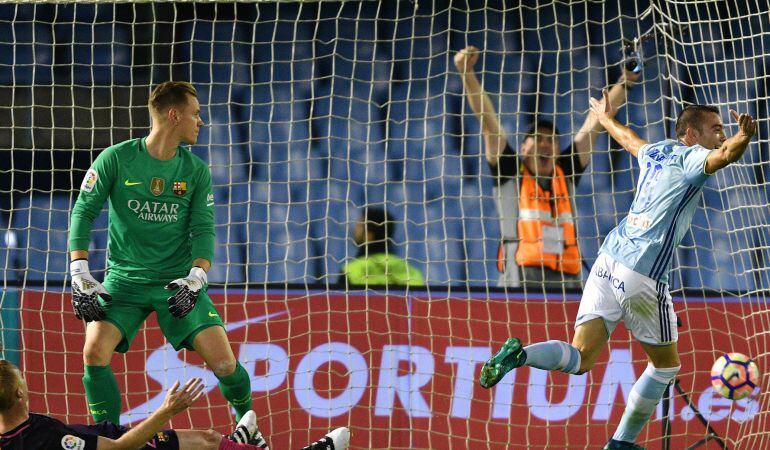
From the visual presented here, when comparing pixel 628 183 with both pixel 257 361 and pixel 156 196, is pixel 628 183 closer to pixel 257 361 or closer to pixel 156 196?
pixel 257 361

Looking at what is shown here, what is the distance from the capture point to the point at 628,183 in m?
9.02

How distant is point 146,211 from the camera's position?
5.13 meters

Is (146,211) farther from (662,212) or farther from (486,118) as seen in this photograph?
(486,118)

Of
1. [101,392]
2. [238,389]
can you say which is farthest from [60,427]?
[238,389]

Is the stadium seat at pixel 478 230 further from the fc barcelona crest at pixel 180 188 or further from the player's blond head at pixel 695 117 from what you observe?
the fc barcelona crest at pixel 180 188

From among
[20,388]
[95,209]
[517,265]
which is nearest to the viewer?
[20,388]

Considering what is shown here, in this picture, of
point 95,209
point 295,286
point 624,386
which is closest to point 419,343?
point 295,286

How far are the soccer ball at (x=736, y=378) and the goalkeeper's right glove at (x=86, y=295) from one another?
295 centimetres

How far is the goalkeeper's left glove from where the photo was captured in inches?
195

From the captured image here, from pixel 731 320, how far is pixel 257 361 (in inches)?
108

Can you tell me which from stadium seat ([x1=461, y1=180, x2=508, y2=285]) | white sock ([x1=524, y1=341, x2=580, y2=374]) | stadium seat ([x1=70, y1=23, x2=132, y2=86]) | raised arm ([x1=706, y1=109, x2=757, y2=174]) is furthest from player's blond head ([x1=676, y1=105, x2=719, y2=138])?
stadium seat ([x1=70, y1=23, x2=132, y2=86])

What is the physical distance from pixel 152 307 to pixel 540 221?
2848 millimetres

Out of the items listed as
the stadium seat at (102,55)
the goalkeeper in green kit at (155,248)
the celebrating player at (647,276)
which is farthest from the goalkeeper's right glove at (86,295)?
the stadium seat at (102,55)

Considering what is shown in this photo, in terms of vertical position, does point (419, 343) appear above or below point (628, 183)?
below
